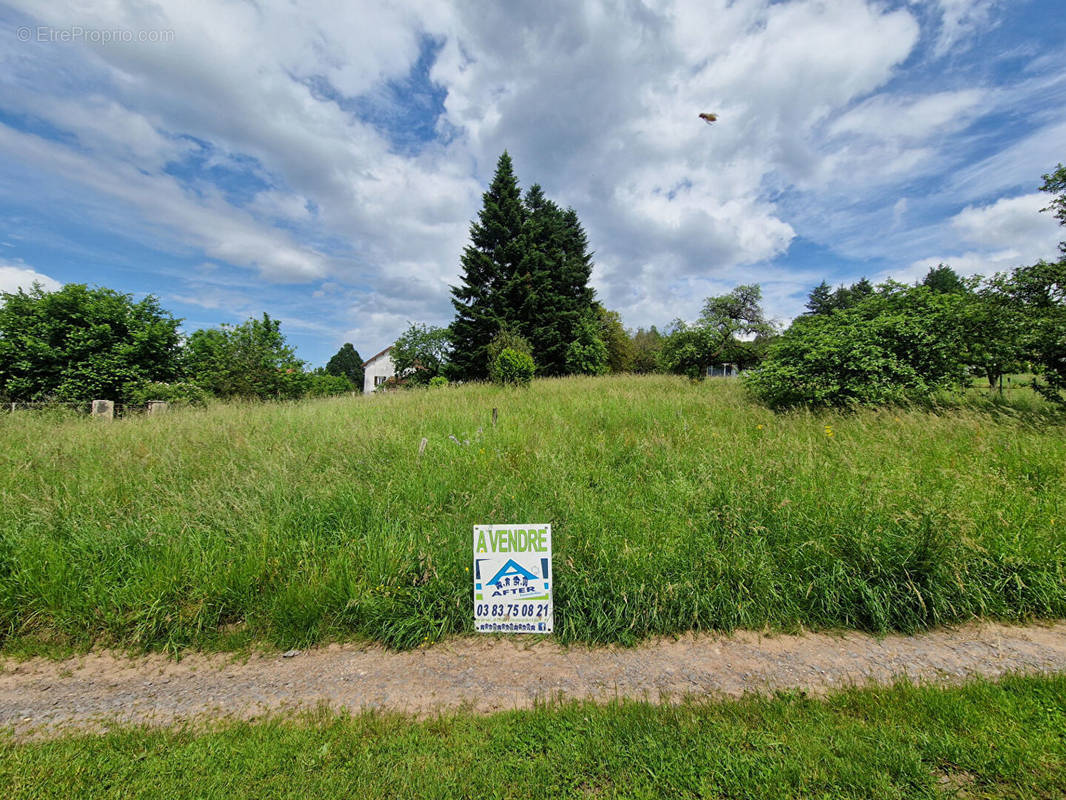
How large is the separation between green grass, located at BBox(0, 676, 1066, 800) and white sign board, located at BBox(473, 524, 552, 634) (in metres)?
0.63

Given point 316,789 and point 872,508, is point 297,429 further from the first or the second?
point 872,508

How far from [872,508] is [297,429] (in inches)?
306

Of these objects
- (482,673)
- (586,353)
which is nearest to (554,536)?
(482,673)

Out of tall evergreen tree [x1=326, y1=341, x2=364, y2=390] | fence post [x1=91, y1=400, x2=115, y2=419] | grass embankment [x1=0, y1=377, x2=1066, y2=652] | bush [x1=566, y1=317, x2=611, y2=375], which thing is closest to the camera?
grass embankment [x1=0, y1=377, x2=1066, y2=652]

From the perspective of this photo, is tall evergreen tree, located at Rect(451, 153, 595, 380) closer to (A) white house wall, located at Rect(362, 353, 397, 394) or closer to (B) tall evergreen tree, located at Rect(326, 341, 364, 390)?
(A) white house wall, located at Rect(362, 353, 397, 394)

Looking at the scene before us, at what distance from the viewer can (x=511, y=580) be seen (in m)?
2.62

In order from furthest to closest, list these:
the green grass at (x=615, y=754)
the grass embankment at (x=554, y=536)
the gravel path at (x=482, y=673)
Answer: the grass embankment at (x=554, y=536) → the gravel path at (x=482, y=673) → the green grass at (x=615, y=754)

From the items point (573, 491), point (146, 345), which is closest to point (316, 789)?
point (573, 491)

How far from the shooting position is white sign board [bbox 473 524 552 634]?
8.50ft

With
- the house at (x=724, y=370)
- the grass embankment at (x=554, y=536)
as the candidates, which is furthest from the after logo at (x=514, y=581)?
the house at (x=724, y=370)

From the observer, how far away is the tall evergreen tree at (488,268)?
22.5 metres

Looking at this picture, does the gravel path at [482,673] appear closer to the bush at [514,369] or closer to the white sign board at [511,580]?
the white sign board at [511,580]

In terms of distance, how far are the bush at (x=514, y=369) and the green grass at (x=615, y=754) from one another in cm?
1061

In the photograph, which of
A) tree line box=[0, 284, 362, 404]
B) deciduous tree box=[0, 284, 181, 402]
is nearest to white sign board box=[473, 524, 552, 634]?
tree line box=[0, 284, 362, 404]
